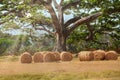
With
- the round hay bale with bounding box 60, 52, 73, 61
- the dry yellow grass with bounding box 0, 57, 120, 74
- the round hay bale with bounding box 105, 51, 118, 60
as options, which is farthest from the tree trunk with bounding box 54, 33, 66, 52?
the dry yellow grass with bounding box 0, 57, 120, 74

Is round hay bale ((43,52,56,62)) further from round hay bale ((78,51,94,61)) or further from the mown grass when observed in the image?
the mown grass

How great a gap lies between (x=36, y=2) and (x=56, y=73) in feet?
45.8

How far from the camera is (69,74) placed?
10711 mm

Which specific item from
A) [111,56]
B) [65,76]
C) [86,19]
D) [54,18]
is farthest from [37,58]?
[86,19]

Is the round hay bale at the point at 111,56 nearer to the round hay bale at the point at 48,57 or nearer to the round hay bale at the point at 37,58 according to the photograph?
the round hay bale at the point at 48,57

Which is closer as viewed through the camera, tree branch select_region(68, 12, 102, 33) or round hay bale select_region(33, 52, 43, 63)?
round hay bale select_region(33, 52, 43, 63)

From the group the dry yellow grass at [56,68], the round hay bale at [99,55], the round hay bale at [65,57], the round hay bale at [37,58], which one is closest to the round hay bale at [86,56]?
the round hay bale at [99,55]

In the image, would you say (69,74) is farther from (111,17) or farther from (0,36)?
(0,36)

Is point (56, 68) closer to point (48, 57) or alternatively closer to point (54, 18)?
point (48, 57)

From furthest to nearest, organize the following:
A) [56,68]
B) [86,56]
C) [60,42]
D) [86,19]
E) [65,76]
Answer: [60,42] → [86,19] → [86,56] → [56,68] → [65,76]

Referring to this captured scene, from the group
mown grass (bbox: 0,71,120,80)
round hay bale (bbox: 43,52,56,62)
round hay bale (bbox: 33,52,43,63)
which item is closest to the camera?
mown grass (bbox: 0,71,120,80)

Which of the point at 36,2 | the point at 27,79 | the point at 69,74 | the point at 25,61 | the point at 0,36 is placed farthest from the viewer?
the point at 0,36

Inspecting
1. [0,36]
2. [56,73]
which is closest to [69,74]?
[56,73]

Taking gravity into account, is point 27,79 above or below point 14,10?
below
